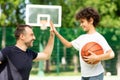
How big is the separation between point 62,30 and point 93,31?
1541cm

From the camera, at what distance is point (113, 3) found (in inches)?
1076

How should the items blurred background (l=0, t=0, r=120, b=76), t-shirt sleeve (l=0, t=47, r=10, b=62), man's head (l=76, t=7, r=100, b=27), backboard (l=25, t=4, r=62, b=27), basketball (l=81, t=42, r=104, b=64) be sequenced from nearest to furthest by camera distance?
t-shirt sleeve (l=0, t=47, r=10, b=62) < basketball (l=81, t=42, r=104, b=64) < man's head (l=76, t=7, r=100, b=27) < backboard (l=25, t=4, r=62, b=27) < blurred background (l=0, t=0, r=120, b=76)

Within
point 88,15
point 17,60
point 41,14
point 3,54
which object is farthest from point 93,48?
point 41,14

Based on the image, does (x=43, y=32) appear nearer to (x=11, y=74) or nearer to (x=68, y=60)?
(x=68, y=60)

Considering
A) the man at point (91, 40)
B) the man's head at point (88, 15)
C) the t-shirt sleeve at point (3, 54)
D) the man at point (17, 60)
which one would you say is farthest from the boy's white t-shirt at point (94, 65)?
the t-shirt sleeve at point (3, 54)

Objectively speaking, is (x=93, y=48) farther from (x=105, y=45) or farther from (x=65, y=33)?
(x=65, y=33)

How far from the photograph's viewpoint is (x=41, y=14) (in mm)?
20719

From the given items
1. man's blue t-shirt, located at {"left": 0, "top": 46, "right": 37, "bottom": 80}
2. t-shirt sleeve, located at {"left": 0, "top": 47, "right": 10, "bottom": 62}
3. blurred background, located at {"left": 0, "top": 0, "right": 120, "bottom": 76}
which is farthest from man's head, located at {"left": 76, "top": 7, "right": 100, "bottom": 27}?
blurred background, located at {"left": 0, "top": 0, "right": 120, "bottom": 76}

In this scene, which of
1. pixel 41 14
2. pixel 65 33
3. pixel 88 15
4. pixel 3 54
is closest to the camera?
pixel 3 54

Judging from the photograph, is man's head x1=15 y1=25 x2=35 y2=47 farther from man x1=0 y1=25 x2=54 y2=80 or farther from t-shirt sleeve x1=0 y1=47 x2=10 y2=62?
t-shirt sleeve x1=0 y1=47 x2=10 y2=62

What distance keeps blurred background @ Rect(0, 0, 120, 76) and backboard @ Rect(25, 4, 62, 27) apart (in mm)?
830

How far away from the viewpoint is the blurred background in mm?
21422

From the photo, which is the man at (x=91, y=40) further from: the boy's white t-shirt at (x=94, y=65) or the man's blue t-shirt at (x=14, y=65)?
the man's blue t-shirt at (x=14, y=65)

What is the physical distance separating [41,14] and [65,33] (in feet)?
5.47
